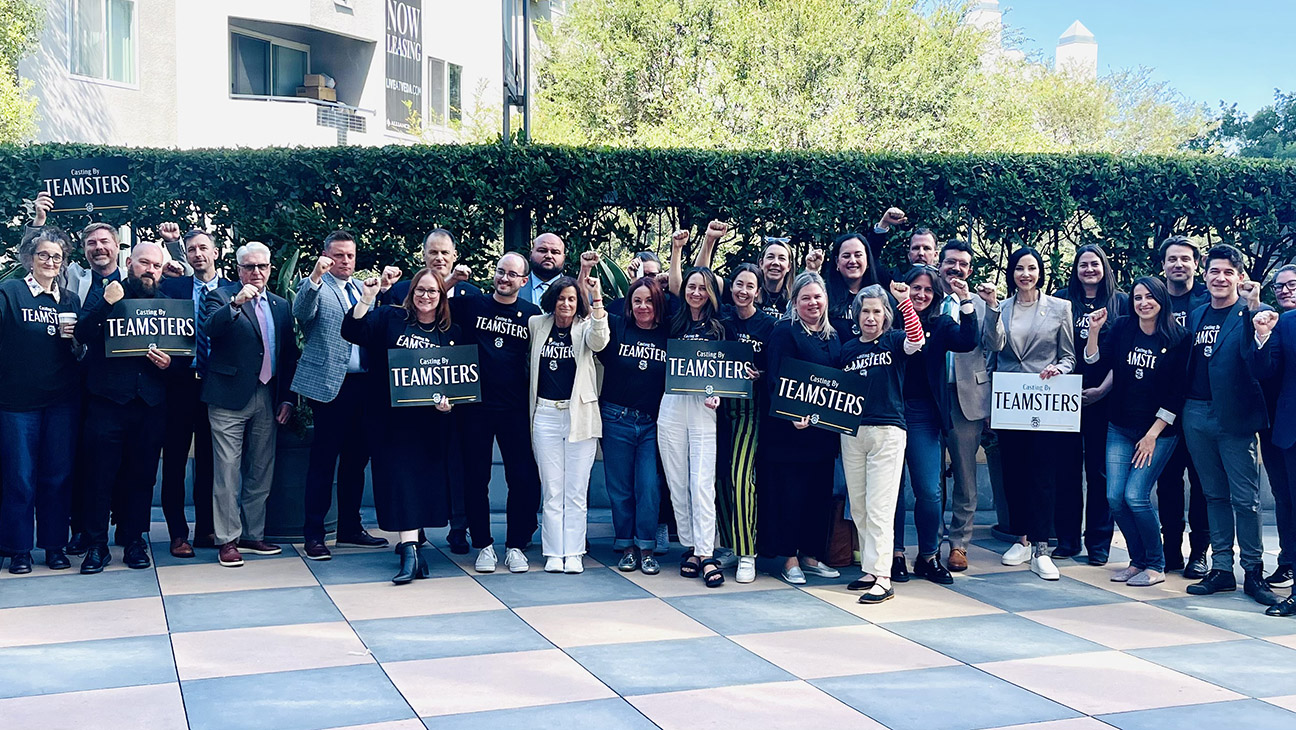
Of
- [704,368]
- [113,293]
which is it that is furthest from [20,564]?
[704,368]

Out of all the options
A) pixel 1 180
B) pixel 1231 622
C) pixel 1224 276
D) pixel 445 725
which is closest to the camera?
pixel 445 725

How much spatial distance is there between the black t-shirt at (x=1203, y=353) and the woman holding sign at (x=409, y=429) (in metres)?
4.47

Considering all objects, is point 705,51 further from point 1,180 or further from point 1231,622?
point 1231,622

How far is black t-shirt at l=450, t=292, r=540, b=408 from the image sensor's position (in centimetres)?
797

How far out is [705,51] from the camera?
26.9 m

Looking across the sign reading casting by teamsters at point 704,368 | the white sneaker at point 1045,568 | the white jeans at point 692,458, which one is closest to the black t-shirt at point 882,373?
the sign reading casting by teamsters at point 704,368

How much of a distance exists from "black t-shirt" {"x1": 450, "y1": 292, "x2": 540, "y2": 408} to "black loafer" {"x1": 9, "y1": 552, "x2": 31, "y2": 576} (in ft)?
9.48

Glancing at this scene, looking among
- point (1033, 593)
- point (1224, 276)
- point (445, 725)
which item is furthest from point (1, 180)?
point (1224, 276)

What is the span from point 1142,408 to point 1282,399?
2.68 ft

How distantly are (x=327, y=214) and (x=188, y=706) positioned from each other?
6142 mm

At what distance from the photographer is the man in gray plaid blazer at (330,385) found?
26.6 ft

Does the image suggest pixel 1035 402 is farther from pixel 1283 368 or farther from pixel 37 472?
pixel 37 472

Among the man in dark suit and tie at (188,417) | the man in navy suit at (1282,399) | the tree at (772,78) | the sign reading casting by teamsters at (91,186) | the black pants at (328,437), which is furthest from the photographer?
the tree at (772,78)

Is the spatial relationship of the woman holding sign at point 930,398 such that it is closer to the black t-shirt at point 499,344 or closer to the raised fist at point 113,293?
the black t-shirt at point 499,344
